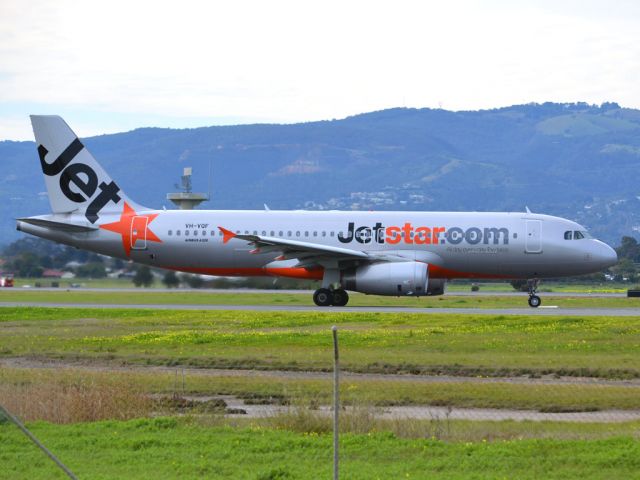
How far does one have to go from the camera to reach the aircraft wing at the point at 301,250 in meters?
42.2

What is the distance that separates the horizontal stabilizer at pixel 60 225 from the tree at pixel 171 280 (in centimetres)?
621

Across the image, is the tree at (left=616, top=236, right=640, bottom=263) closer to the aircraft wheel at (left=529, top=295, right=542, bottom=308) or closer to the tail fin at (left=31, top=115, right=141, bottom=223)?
the aircraft wheel at (left=529, top=295, right=542, bottom=308)

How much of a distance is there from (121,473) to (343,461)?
267 cm

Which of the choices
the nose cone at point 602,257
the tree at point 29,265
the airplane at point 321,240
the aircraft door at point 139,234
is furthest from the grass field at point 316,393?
the tree at point 29,265

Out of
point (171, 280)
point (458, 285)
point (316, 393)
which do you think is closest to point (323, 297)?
point (171, 280)

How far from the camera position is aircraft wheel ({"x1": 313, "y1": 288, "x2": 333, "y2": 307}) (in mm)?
44250

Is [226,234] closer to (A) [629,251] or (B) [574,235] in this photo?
(B) [574,235]

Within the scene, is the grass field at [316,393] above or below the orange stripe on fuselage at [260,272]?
below

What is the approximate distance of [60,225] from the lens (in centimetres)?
4616

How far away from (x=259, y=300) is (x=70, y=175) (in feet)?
31.8

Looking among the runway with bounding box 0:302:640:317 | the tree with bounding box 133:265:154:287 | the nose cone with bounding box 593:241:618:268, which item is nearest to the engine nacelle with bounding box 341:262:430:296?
the runway with bounding box 0:302:640:317

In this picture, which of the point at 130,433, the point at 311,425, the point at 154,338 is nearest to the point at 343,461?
the point at 311,425

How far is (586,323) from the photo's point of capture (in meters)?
33.2

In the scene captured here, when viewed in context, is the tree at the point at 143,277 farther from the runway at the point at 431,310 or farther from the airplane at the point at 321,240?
the runway at the point at 431,310
